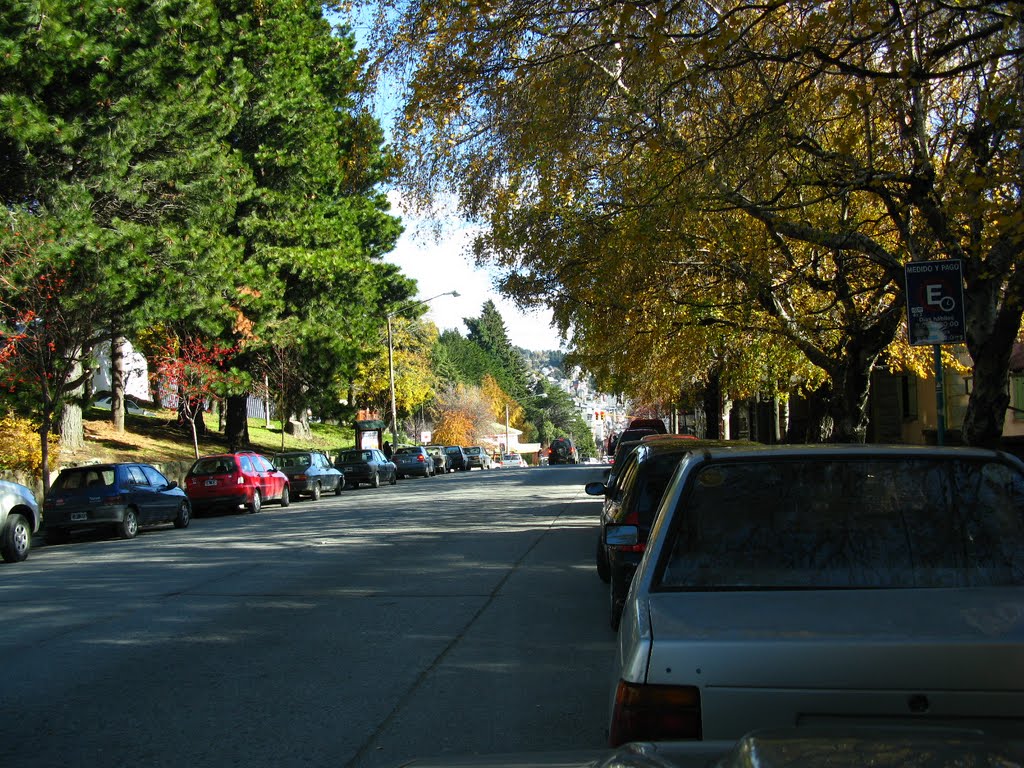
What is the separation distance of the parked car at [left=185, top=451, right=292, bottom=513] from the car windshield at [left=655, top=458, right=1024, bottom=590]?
22.5 m

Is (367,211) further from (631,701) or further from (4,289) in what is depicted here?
(631,701)

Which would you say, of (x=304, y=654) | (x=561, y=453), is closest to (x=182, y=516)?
(x=304, y=654)

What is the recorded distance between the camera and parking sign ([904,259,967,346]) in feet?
30.5

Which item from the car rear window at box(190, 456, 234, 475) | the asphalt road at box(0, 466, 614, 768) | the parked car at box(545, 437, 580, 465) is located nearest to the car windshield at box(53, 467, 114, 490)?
the asphalt road at box(0, 466, 614, 768)

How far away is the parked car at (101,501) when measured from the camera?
19.0 meters

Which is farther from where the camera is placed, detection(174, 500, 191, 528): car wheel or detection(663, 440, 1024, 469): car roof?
detection(174, 500, 191, 528): car wheel

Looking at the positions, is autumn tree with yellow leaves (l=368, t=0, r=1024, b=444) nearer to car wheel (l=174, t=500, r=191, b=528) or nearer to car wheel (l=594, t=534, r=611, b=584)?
car wheel (l=594, t=534, r=611, b=584)

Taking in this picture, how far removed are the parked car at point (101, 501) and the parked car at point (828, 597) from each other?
16953mm

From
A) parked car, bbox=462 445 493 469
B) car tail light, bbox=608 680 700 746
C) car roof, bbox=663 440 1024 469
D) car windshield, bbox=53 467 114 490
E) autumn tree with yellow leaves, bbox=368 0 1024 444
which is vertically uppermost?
autumn tree with yellow leaves, bbox=368 0 1024 444

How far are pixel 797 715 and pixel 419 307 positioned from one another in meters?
54.5

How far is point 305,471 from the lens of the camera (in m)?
31.1

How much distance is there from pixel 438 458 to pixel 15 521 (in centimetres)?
3974

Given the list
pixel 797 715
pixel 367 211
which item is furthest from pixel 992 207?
pixel 367 211

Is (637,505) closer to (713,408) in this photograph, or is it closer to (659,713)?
(659,713)
